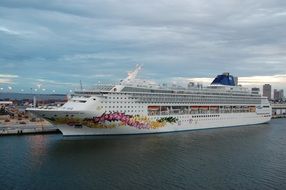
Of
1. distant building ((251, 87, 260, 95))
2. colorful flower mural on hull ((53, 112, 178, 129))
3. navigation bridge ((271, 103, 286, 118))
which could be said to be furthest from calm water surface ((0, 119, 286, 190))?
navigation bridge ((271, 103, 286, 118))

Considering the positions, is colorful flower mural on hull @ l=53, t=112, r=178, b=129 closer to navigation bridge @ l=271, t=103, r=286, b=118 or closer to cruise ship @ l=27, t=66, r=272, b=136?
cruise ship @ l=27, t=66, r=272, b=136

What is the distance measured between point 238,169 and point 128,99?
16757 millimetres

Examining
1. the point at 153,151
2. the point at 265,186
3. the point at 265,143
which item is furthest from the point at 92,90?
the point at 265,186

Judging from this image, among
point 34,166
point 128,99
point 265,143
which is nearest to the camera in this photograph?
point 34,166

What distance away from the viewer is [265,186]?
2142cm

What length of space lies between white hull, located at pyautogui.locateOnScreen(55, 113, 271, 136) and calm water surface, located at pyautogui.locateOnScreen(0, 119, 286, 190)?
3.16 ft

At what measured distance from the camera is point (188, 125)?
4631 centimetres

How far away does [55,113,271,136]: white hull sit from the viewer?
36.9 metres

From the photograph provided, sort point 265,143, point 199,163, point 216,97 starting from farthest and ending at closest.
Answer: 1. point 216,97
2. point 265,143
3. point 199,163

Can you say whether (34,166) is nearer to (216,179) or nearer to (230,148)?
(216,179)

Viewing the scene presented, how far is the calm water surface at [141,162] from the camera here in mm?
21781

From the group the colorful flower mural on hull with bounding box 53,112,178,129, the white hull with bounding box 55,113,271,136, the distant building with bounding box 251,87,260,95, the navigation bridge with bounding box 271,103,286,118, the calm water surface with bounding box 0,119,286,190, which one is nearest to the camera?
the calm water surface with bounding box 0,119,286,190

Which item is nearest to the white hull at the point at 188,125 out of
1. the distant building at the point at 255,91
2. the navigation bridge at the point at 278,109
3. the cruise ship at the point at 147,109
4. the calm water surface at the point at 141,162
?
the cruise ship at the point at 147,109

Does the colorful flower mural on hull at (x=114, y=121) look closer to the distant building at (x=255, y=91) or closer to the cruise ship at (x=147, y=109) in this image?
the cruise ship at (x=147, y=109)
